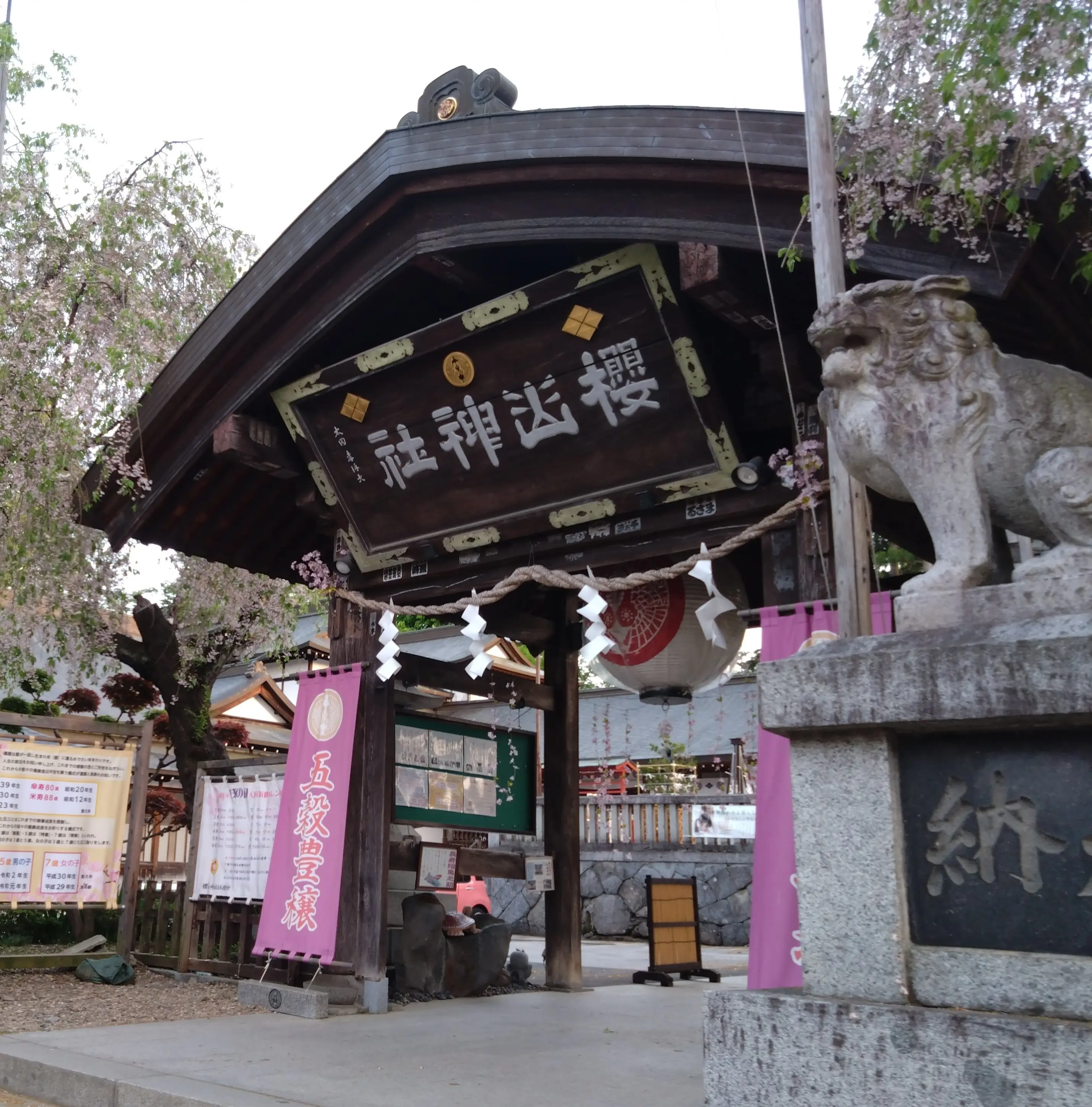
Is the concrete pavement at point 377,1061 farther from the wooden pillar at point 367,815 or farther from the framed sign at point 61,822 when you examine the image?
the framed sign at point 61,822

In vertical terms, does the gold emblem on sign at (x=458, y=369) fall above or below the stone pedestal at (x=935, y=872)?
above

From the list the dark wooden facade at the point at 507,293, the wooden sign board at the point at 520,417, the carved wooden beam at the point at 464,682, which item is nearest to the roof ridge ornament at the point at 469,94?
the dark wooden facade at the point at 507,293

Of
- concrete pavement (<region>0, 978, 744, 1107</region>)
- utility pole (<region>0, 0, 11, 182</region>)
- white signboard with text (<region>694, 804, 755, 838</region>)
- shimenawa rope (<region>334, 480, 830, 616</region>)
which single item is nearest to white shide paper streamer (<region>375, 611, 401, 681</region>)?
shimenawa rope (<region>334, 480, 830, 616</region>)

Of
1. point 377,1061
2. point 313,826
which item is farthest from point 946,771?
point 313,826

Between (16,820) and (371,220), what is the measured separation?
6.24 metres

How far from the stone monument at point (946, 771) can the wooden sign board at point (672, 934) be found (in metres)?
7.44

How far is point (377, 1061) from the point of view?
241 inches

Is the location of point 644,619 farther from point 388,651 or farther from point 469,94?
point 469,94

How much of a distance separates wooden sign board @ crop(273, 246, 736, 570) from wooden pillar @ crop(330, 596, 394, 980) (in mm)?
891

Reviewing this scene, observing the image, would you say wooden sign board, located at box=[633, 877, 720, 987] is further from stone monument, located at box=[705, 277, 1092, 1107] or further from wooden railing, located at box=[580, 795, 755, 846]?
stone monument, located at box=[705, 277, 1092, 1107]

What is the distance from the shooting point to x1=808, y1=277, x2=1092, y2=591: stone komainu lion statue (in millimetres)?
3586

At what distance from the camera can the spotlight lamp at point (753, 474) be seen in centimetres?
664

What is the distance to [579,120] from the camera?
6309mm

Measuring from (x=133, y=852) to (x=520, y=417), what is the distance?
6.14 meters
